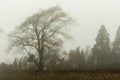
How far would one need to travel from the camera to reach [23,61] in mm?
39906

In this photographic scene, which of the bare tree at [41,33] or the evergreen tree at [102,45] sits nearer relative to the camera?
the bare tree at [41,33]

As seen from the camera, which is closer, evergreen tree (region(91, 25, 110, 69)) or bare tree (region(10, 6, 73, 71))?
bare tree (region(10, 6, 73, 71))

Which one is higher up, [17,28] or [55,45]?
[17,28]

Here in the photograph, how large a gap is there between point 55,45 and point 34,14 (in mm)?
5198

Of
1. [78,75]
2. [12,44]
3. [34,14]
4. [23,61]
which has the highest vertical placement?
[34,14]

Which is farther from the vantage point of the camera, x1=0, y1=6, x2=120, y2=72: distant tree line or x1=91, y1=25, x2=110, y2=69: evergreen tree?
x1=91, y1=25, x2=110, y2=69: evergreen tree

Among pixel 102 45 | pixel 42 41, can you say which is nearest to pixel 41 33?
pixel 42 41

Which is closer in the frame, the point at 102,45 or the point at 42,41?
the point at 42,41

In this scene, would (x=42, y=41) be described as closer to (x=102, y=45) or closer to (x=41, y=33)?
(x=41, y=33)

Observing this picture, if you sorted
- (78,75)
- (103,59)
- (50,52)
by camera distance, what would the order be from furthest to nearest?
1. (103,59)
2. (50,52)
3. (78,75)

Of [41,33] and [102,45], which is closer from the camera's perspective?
[41,33]

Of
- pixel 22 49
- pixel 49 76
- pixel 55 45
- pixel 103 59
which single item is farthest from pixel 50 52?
pixel 49 76

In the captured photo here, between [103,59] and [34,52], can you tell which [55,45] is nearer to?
[34,52]

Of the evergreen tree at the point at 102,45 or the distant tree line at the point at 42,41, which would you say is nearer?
the distant tree line at the point at 42,41
